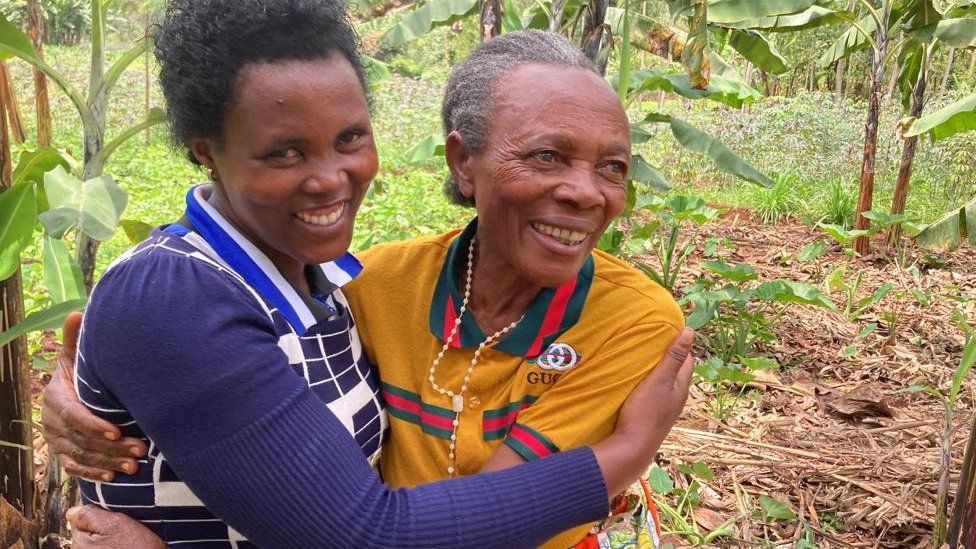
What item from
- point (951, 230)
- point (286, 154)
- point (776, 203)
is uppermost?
point (286, 154)

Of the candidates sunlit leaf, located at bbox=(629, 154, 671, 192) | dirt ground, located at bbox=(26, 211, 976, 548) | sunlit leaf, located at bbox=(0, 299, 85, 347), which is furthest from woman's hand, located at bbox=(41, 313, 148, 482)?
sunlit leaf, located at bbox=(629, 154, 671, 192)

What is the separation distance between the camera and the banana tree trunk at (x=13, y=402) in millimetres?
2285

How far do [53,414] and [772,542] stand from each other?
2.36 meters

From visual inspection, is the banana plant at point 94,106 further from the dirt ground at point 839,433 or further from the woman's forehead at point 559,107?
the dirt ground at point 839,433

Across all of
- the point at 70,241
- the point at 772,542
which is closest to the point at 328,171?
the point at 772,542

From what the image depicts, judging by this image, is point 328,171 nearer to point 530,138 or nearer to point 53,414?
point 530,138

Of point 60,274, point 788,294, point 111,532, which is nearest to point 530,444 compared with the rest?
point 111,532

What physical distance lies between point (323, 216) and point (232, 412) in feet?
1.29

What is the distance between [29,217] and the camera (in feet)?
7.05

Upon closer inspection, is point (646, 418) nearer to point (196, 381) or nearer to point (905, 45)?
point (196, 381)

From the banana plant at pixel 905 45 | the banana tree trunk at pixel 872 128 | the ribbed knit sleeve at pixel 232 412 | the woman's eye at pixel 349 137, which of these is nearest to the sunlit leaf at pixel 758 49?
the banana plant at pixel 905 45

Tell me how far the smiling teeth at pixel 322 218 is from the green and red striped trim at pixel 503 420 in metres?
0.49

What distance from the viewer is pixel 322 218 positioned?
1371mm

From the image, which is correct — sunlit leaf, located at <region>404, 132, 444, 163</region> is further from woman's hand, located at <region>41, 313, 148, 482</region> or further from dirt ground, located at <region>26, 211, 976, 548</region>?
woman's hand, located at <region>41, 313, 148, 482</region>
